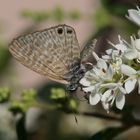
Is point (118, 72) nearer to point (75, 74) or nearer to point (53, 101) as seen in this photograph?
A: point (75, 74)

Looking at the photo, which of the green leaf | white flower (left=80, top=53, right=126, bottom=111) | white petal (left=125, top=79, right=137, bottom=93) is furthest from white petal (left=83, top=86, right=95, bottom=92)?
the green leaf

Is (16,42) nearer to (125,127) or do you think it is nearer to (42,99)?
(125,127)

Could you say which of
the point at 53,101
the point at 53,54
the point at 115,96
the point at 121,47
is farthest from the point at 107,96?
the point at 53,101

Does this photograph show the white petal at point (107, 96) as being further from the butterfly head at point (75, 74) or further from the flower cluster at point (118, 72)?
the butterfly head at point (75, 74)

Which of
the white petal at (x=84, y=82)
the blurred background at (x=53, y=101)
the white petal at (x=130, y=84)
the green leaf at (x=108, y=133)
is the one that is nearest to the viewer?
Answer: the white petal at (x=130, y=84)

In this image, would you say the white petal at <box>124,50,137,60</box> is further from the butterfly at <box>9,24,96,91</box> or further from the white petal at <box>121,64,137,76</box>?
the butterfly at <box>9,24,96,91</box>

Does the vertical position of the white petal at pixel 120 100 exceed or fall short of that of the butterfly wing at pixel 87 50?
it falls short

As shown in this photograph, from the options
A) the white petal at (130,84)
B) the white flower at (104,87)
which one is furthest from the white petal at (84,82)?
the white petal at (130,84)
